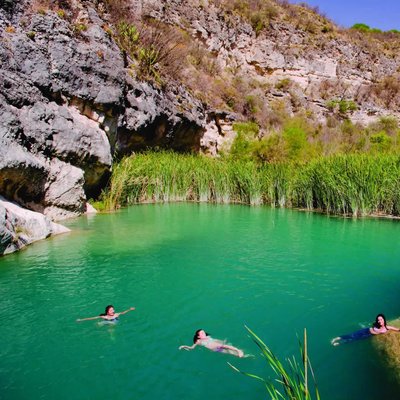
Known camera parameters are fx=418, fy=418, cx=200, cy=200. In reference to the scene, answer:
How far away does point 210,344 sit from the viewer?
12.4 ft

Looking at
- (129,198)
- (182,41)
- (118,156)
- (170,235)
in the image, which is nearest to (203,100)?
(182,41)

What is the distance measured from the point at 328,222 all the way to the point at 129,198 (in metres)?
6.74

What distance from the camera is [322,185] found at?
12.0 m

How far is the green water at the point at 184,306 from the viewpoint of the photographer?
328cm

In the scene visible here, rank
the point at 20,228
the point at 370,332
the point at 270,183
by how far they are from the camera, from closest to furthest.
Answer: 1. the point at 370,332
2. the point at 20,228
3. the point at 270,183

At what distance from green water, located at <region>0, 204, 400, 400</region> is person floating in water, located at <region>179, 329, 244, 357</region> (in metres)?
0.08

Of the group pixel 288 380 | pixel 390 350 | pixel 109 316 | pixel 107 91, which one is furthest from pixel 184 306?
pixel 107 91

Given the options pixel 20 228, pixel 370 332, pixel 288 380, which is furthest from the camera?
pixel 20 228

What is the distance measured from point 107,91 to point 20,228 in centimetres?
637

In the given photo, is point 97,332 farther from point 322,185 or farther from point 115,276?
point 322,185

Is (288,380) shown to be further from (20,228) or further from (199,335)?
(20,228)

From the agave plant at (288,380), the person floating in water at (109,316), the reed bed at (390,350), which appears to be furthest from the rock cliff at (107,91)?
the reed bed at (390,350)

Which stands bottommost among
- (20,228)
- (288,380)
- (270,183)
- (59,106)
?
(288,380)

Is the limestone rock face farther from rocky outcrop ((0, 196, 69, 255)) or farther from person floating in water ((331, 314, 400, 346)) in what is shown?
person floating in water ((331, 314, 400, 346))
